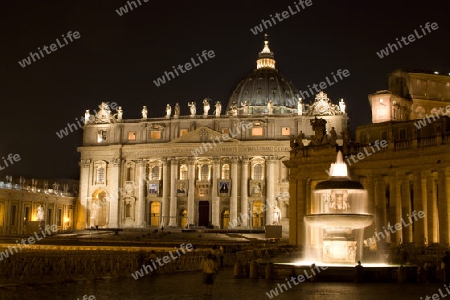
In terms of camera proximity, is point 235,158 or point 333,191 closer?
point 333,191

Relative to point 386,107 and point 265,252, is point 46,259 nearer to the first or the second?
point 265,252

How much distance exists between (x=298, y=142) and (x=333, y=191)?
1625cm

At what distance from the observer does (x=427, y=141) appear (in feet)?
125

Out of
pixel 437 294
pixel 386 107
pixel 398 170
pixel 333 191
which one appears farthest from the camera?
pixel 386 107

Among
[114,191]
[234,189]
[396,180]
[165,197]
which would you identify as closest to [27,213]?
[114,191]

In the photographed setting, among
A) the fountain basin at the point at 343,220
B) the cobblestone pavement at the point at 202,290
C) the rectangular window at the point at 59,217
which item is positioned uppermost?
the rectangular window at the point at 59,217

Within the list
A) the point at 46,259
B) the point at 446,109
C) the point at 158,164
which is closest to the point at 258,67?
the point at 158,164

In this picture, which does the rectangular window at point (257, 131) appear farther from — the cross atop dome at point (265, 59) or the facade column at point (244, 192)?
the cross atop dome at point (265, 59)

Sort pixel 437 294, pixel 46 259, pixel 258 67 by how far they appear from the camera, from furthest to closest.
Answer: pixel 258 67 < pixel 46 259 < pixel 437 294

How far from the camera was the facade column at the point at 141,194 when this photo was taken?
339 feet

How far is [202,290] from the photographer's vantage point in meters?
21.8

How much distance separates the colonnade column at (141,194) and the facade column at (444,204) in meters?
71.9

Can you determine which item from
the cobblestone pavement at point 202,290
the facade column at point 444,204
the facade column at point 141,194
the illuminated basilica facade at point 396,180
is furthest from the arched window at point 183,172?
the cobblestone pavement at point 202,290

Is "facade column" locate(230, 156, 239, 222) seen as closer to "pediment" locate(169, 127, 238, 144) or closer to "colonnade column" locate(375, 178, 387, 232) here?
"pediment" locate(169, 127, 238, 144)
